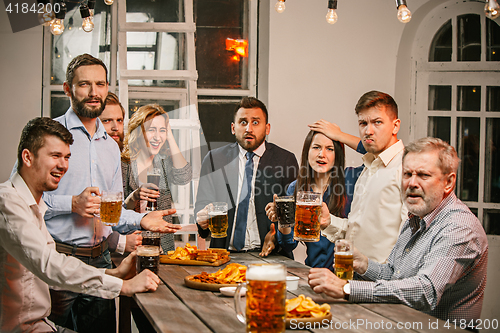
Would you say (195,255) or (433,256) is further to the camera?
(195,255)

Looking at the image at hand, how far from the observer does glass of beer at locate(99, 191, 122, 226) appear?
273 centimetres

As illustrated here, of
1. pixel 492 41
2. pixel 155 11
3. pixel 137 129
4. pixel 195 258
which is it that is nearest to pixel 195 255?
pixel 195 258

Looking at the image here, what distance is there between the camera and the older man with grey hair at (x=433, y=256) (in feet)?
6.35

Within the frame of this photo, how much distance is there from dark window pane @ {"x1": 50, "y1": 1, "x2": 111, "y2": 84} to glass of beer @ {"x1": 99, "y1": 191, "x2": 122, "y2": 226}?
2134mm

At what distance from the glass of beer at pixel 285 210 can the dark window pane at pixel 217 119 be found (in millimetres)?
1934

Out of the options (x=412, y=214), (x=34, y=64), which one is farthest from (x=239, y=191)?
(x=34, y=64)

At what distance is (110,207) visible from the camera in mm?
2729

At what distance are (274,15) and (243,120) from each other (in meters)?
1.34

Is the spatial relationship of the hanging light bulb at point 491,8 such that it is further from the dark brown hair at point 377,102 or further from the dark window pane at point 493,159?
the dark window pane at point 493,159

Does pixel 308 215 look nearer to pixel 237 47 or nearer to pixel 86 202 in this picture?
pixel 86 202

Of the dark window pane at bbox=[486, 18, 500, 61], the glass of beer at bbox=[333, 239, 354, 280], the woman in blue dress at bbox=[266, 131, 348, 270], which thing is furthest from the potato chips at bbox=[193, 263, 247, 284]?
the dark window pane at bbox=[486, 18, 500, 61]

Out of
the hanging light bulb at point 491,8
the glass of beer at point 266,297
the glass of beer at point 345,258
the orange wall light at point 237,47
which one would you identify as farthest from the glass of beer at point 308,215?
the orange wall light at point 237,47

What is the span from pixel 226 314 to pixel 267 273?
55 centimetres

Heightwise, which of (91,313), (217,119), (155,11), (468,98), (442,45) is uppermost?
(155,11)
